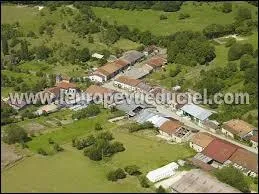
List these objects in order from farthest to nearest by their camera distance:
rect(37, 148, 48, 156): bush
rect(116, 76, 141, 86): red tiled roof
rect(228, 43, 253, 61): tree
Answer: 1. rect(228, 43, 253, 61): tree
2. rect(116, 76, 141, 86): red tiled roof
3. rect(37, 148, 48, 156): bush

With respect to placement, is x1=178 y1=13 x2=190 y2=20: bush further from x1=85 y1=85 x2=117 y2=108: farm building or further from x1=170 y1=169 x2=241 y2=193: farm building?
x1=170 y1=169 x2=241 y2=193: farm building

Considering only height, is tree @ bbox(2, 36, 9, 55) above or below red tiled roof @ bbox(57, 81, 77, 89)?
above

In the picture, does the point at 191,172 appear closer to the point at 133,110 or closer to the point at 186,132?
the point at 186,132

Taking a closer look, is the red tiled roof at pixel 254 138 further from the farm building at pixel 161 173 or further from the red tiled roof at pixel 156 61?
the red tiled roof at pixel 156 61

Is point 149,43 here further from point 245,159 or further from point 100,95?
point 245,159

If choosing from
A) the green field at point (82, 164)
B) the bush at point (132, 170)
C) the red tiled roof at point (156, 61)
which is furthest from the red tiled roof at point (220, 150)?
the red tiled roof at point (156, 61)

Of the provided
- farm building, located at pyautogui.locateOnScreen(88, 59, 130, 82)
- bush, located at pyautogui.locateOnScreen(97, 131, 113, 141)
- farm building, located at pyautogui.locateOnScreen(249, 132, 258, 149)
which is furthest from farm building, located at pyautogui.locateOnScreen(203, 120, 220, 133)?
farm building, located at pyautogui.locateOnScreen(88, 59, 130, 82)

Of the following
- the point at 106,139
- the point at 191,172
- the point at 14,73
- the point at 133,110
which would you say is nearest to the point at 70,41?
the point at 14,73
